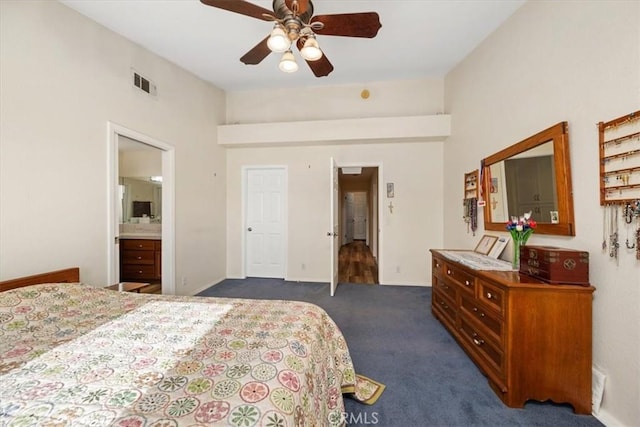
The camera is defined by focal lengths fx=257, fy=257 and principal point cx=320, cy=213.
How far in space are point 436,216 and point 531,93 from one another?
2.26 metres

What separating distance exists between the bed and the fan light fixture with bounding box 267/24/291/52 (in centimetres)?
165

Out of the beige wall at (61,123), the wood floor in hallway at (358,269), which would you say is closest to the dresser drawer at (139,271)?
the beige wall at (61,123)

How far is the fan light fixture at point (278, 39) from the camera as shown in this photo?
160 centimetres

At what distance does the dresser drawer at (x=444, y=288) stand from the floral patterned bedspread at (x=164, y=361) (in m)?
1.37

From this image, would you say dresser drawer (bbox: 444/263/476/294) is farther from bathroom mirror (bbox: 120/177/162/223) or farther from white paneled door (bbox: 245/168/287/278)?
bathroom mirror (bbox: 120/177/162/223)

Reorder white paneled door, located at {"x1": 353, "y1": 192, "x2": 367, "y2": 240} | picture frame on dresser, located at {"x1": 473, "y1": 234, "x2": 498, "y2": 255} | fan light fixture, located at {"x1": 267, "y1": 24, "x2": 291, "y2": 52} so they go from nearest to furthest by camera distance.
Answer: fan light fixture, located at {"x1": 267, "y1": 24, "x2": 291, "y2": 52} → picture frame on dresser, located at {"x1": 473, "y1": 234, "x2": 498, "y2": 255} → white paneled door, located at {"x1": 353, "y1": 192, "x2": 367, "y2": 240}

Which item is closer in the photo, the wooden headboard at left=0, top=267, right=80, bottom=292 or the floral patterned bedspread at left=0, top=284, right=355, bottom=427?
the floral patterned bedspread at left=0, top=284, right=355, bottom=427

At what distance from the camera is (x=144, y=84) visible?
115 inches

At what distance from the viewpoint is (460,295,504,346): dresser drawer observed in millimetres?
1718

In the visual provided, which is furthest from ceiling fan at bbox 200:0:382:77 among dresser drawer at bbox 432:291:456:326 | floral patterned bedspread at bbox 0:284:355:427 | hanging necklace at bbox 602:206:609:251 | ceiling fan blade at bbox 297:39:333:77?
→ dresser drawer at bbox 432:291:456:326

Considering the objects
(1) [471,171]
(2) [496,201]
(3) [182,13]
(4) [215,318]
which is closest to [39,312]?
(4) [215,318]

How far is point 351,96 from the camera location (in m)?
4.18

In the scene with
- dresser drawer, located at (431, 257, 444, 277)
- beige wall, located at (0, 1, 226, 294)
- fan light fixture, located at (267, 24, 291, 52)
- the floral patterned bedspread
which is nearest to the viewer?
the floral patterned bedspread

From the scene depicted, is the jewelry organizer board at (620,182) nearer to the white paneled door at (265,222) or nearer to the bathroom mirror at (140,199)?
the white paneled door at (265,222)
